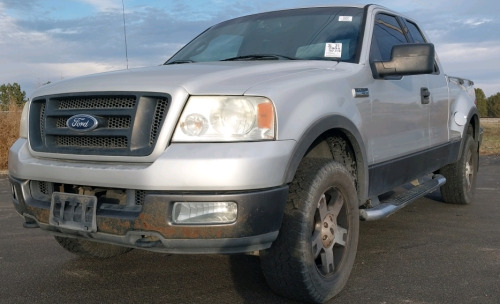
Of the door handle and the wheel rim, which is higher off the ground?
the door handle

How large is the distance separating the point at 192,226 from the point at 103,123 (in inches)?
30.3

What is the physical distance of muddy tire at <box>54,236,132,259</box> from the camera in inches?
156

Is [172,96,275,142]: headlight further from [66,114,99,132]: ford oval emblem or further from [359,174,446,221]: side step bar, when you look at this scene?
[359,174,446,221]: side step bar

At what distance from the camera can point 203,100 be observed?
2.78 metres

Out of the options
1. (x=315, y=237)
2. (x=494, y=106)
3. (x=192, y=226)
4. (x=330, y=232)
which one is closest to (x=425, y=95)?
(x=330, y=232)

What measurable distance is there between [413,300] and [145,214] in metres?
1.65

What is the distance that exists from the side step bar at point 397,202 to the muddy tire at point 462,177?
73cm

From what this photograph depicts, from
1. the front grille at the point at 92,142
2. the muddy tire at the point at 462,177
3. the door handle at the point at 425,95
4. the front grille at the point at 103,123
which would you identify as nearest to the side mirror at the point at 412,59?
the door handle at the point at 425,95

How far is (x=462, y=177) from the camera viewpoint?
6.10 m

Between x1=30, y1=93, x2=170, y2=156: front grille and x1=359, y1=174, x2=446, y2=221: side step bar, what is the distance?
5.30 feet

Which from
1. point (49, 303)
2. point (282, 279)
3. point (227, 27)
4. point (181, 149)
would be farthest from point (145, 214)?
point (227, 27)

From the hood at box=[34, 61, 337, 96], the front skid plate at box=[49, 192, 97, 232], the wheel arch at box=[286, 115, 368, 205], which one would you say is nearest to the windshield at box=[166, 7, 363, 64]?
the hood at box=[34, 61, 337, 96]

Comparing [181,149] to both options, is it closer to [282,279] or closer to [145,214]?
[145,214]

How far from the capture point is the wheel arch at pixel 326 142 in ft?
9.39
